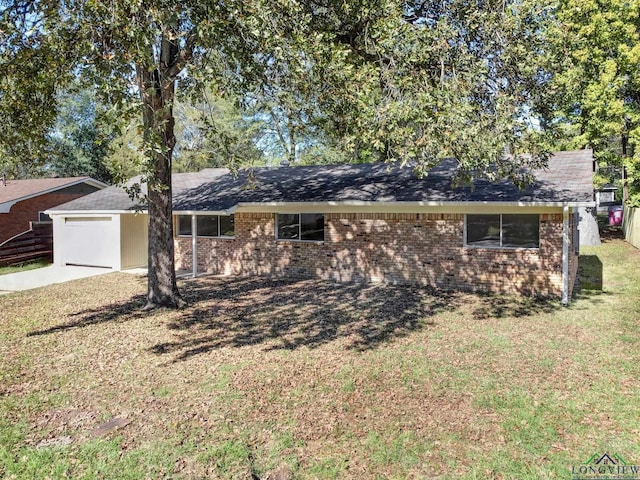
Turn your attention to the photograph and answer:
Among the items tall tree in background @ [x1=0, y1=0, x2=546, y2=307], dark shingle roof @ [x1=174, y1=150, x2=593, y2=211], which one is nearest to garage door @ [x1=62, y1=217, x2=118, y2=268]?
dark shingle roof @ [x1=174, y1=150, x2=593, y2=211]

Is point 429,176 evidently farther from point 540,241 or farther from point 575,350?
point 575,350

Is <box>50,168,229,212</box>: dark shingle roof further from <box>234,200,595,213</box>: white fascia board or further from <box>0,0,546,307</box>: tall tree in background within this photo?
<box>0,0,546,307</box>: tall tree in background

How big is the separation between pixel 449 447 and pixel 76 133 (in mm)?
36790

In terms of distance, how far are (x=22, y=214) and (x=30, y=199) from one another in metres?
0.76

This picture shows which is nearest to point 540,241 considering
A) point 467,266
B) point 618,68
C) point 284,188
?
point 467,266

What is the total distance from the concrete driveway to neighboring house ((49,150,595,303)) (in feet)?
1.90

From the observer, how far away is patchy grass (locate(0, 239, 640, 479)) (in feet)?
14.0

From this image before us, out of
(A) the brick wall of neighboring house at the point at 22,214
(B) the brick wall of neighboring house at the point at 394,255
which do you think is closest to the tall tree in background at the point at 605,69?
(B) the brick wall of neighboring house at the point at 394,255

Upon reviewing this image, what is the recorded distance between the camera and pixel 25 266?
1791 centimetres

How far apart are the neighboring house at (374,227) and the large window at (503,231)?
0.02 meters

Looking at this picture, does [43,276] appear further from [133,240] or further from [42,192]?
[42,192]

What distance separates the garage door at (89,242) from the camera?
16547mm

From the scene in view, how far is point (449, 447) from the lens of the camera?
4.41 metres

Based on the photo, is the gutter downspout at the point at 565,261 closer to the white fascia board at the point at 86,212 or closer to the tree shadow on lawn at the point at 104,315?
the tree shadow on lawn at the point at 104,315
